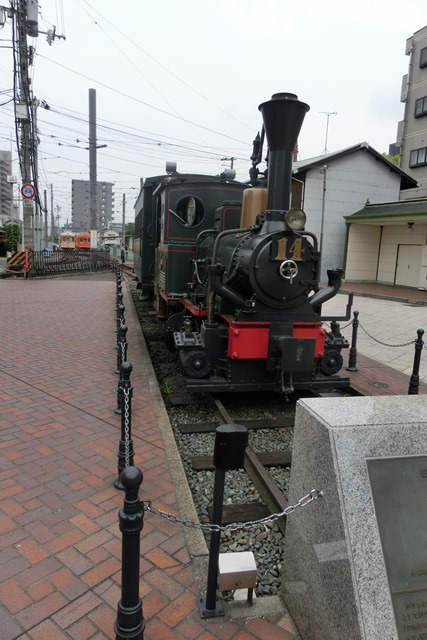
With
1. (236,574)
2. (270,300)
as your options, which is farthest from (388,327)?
(236,574)

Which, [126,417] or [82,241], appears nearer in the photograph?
[126,417]

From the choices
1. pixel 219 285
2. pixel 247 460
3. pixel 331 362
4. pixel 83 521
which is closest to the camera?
pixel 83 521

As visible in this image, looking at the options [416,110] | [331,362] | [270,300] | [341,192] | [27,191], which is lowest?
[331,362]

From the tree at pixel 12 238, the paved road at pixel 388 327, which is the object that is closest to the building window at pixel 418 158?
the paved road at pixel 388 327

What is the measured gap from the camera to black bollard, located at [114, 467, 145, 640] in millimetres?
1827

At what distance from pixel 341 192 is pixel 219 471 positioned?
71.4 ft

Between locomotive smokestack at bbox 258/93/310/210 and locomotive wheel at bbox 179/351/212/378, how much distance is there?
1804 millimetres

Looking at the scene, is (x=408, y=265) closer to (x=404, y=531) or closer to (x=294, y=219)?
(x=294, y=219)

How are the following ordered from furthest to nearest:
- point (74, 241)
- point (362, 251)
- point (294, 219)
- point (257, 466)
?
point (74, 241) → point (362, 251) → point (294, 219) → point (257, 466)

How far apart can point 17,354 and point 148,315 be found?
5273 mm

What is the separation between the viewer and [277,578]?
264cm

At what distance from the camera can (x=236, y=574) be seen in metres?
2.22

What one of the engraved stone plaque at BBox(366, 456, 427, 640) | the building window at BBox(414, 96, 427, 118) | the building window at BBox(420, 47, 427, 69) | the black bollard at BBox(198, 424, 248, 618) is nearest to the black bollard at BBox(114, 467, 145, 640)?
the black bollard at BBox(198, 424, 248, 618)

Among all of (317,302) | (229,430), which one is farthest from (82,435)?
(317,302)
